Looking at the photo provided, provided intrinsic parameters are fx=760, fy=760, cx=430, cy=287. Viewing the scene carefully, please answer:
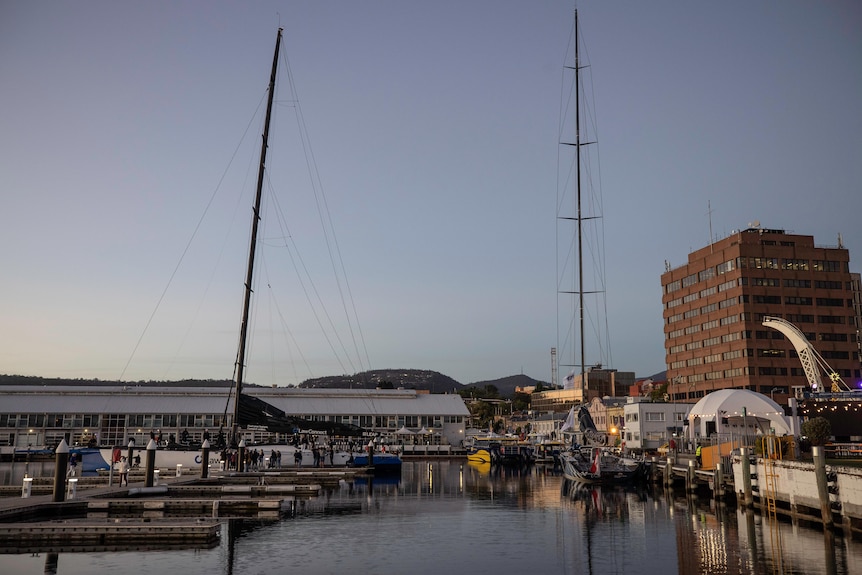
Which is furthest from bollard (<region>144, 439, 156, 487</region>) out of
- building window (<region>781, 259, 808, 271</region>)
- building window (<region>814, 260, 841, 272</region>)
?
building window (<region>814, 260, 841, 272</region>)

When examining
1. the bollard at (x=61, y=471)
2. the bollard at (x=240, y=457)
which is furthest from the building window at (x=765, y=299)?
the bollard at (x=61, y=471)

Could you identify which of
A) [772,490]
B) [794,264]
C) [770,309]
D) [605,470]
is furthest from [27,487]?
[794,264]

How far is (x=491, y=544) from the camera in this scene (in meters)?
30.5

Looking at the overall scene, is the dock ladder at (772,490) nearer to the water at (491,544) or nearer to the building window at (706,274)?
the water at (491,544)

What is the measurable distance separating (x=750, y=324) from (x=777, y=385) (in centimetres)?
1232

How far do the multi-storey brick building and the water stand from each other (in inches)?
4228

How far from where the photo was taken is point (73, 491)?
37344 mm

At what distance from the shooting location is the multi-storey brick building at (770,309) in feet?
473

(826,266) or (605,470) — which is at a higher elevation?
(826,266)

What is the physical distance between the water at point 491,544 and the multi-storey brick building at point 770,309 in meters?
107

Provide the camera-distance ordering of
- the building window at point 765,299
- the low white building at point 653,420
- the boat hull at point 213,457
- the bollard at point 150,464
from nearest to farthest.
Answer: the bollard at point 150,464 → the boat hull at point 213,457 → the low white building at point 653,420 → the building window at point 765,299

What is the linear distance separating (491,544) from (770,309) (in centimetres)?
13228

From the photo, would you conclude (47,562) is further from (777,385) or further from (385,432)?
(777,385)

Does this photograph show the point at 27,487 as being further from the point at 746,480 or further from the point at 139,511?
the point at 746,480
